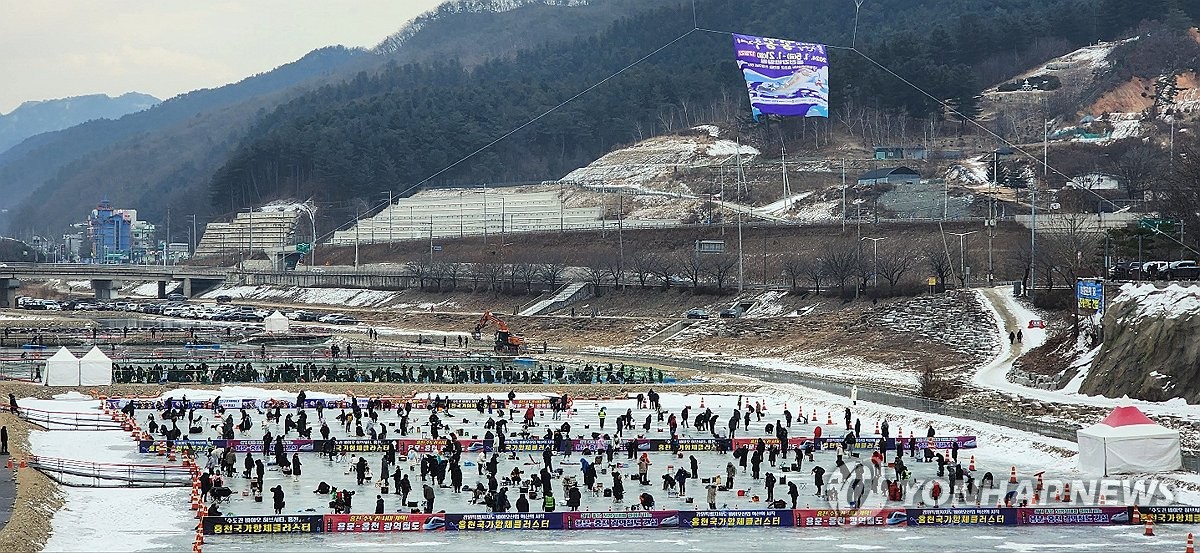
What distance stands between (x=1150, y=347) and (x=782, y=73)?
2329 centimetres

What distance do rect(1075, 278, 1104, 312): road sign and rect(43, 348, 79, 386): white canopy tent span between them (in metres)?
41.2

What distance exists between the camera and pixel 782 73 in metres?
70.0

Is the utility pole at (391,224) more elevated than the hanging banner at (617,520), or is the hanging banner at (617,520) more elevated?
the utility pole at (391,224)

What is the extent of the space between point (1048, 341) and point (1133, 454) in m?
23.9

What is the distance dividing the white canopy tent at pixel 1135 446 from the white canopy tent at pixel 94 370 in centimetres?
4195

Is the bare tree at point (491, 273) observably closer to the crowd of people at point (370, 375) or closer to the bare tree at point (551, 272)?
the bare tree at point (551, 272)

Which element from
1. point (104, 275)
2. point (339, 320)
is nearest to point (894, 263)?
point (339, 320)

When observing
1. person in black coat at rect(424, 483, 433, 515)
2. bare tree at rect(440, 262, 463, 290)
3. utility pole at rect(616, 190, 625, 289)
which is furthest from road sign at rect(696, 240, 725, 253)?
person in black coat at rect(424, 483, 433, 515)

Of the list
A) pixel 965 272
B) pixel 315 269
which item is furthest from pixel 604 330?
pixel 315 269

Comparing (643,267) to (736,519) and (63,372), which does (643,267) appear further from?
(736,519)

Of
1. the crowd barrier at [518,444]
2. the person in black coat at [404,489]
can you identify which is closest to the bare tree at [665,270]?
the crowd barrier at [518,444]

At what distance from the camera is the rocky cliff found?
50500 mm

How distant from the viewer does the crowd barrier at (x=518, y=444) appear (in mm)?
46969

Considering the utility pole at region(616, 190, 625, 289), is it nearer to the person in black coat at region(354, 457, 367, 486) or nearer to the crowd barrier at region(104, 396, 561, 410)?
the crowd barrier at region(104, 396, 561, 410)
